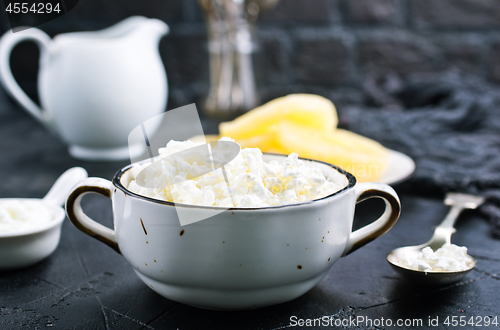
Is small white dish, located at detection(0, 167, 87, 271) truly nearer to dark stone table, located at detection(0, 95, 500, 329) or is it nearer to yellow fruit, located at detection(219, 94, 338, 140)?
dark stone table, located at detection(0, 95, 500, 329)

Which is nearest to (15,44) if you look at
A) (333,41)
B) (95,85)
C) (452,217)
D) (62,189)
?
(95,85)

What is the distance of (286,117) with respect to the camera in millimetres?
945

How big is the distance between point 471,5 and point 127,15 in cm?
127

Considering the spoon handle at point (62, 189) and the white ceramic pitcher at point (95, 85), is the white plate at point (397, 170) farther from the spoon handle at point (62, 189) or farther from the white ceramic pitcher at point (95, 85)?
the white ceramic pitcher at point (95, 85)

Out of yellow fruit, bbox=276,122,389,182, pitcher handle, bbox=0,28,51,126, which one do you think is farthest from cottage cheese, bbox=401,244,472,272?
pitcher handle, bbox=0,28,51,126

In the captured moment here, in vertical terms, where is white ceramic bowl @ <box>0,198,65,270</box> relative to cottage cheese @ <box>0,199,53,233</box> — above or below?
below

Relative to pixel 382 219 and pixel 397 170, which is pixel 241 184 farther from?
pixel 397 170

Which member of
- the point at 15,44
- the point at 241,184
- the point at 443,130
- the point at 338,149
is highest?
the point at 15,44

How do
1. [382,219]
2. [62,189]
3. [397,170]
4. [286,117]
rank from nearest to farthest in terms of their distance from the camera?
[382,219]
[62,189]
[397,170]
[286,117]

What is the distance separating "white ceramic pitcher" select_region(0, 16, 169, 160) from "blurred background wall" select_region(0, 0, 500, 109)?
55cm

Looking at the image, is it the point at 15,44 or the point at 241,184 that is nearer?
the point at 241,184

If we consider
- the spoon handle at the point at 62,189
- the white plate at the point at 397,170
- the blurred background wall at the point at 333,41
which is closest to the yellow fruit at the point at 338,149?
the white plate at the point at 397,170

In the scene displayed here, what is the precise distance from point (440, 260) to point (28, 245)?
1.59ft

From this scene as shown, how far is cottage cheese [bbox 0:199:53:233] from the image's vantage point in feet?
1.85
